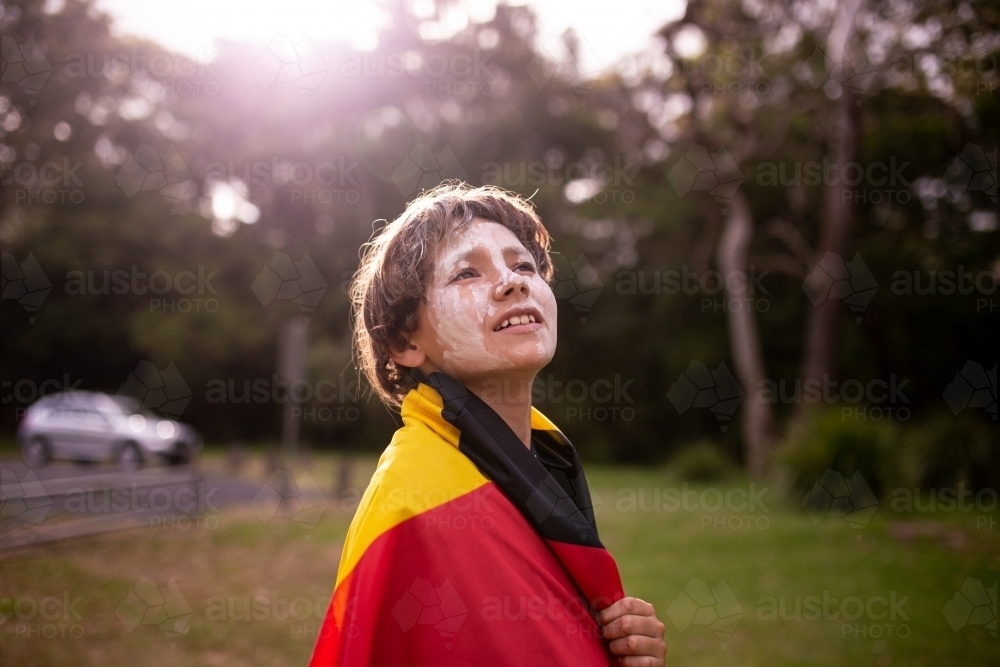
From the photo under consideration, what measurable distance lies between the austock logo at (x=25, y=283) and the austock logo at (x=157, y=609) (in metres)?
18.3

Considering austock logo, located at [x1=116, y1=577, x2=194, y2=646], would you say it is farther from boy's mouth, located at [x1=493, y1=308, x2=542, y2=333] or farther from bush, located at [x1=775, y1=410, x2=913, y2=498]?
bush, located at [x1=775, y1=410, x2=913, y2=498]

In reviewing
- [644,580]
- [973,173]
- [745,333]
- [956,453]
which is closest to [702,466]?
[745,333]

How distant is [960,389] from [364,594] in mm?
16890

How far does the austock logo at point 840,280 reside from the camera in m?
13.2

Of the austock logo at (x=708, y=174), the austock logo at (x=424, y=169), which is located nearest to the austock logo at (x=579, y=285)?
the austock logo at (x=708, y=174)

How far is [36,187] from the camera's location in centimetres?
2088

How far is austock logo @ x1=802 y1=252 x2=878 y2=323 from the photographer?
13.2 metres

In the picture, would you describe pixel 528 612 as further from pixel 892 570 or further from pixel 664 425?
pixel 664 425

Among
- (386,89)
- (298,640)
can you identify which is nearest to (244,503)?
(298,640)

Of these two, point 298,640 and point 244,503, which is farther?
point 244,503

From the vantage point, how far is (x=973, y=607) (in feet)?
20.6

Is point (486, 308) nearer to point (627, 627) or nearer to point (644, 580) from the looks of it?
point (627, 627)

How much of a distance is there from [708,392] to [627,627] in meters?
22.6

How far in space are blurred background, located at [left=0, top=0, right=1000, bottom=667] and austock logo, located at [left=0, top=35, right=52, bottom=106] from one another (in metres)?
0.14
